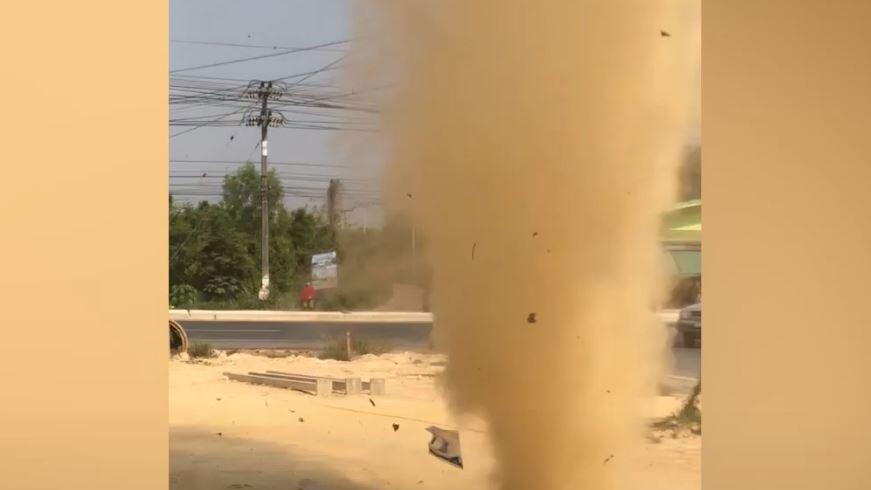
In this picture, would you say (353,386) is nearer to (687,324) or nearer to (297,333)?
(297,333)

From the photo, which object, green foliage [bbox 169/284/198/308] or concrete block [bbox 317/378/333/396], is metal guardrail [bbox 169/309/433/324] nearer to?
green foliage [bbox 169/284/198/308]

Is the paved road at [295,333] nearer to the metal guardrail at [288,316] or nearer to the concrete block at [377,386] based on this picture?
the metal guardrail at [288,316]

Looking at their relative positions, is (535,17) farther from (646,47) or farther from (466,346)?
(466,346)

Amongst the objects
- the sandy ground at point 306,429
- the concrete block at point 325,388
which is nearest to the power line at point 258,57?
the sandy ground at point 306,429

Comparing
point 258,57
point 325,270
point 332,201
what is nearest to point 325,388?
point 325,270

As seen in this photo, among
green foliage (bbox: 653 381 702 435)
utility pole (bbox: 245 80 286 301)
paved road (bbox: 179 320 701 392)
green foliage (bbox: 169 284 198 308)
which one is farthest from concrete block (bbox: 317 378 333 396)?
green foliage (bbox: 653 381 702 435)

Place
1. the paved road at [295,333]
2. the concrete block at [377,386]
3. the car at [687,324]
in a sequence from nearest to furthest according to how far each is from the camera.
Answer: the paved road at [295,333]
the concrete block at [377,386]
the car at [687,324]
